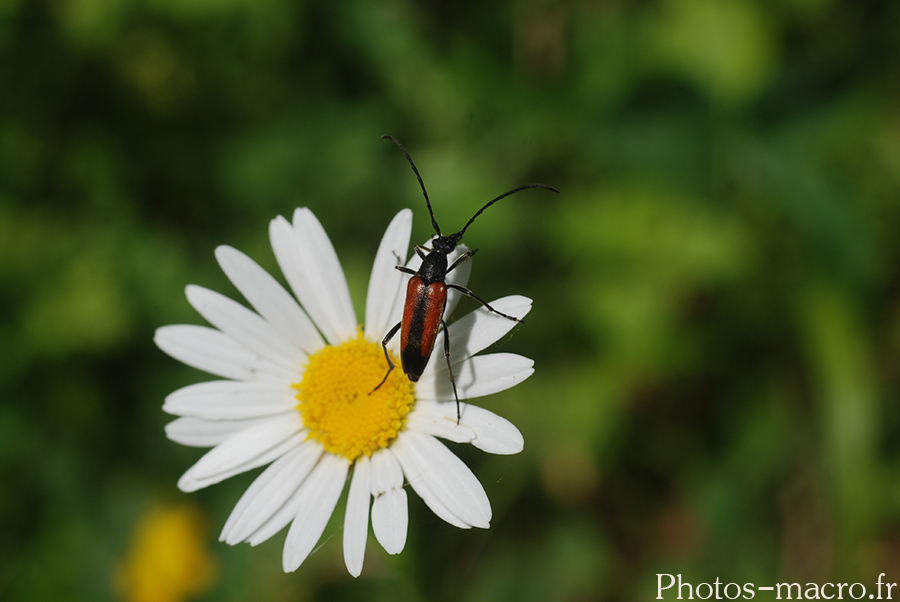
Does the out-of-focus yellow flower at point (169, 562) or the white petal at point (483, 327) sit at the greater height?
the white petal at point (483, 327)

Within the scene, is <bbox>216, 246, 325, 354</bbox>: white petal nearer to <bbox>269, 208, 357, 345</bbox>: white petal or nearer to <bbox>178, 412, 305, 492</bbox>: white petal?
<bbox>269, 208, 357, 345</bbox>: white petal

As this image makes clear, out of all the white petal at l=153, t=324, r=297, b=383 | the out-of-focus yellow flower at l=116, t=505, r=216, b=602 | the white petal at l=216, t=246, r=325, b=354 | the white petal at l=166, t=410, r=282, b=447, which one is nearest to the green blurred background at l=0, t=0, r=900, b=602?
the out-of-focus yellow flower at l=116, t=505, r=216, b=602

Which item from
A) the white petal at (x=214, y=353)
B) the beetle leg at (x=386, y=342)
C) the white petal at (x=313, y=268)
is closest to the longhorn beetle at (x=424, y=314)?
the beetle leg at (x=386, y=342)

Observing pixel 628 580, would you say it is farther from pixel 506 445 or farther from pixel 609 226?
pixel 506 445

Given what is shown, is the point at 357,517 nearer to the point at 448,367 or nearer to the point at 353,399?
the point at 353,399

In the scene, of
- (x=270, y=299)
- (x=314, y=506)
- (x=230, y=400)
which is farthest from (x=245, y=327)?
(x=314, y=506)

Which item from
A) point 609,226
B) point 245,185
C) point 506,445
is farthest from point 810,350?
point 245,185

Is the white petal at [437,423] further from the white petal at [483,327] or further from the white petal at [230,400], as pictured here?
the white petal at [230,400]
